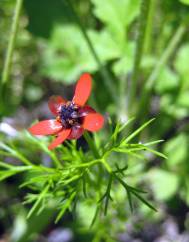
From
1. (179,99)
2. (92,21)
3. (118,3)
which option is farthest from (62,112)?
(92,21)

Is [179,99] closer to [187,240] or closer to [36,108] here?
[187,240]

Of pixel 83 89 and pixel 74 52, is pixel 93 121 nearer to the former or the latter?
pixel 83 89

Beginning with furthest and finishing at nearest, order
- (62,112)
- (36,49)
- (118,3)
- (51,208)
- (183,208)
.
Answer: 1. (36,49)
2. (183,208)
3. (51,208)
4. (118,3)
5. (62,112)

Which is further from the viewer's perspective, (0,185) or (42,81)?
(42,81)

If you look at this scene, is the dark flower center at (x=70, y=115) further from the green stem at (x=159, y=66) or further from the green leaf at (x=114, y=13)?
the green stem at (x=159, y=66)

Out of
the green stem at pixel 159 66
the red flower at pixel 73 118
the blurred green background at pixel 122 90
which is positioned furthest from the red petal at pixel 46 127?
the green stem at pixel 159 66

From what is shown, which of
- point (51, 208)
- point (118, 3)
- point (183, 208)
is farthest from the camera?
point (183, 208)
